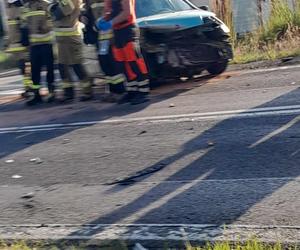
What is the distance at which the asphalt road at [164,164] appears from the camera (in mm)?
5711

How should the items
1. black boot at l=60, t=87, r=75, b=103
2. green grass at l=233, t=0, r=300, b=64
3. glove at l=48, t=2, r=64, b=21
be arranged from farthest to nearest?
green grass at l=233, t=0, r=300, b=64 < black boot at l=60, t=87, r=75, b=103 < glove at l=48, t=2, r=64, b=21

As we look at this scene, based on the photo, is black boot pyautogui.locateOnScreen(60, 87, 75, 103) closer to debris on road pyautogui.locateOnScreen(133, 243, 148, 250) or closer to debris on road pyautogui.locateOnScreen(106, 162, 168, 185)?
debris on road pyautogui.locateOnScreen(106, 162, 168, 185)

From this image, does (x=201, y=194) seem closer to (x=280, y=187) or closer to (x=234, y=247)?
(x=280, y=187)

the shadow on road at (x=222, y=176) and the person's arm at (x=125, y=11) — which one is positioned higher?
the person's arm at (x=125, y=11)

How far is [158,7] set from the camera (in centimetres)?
1196

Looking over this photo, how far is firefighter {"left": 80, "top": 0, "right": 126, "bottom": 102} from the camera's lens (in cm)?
1097

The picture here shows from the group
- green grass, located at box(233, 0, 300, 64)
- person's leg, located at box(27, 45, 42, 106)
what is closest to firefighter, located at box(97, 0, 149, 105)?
person's leg, located at box(27, 45, 42, 106)

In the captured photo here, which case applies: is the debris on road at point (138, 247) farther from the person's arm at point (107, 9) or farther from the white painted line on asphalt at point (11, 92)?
the white painted line on asphalt at point (11, 92)

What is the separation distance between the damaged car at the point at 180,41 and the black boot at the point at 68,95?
4.20ft

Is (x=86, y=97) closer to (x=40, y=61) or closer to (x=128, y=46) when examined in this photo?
(x=40, y=61)

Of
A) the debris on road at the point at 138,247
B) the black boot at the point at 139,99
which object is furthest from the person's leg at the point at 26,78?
the debris on road at the point at 138,247

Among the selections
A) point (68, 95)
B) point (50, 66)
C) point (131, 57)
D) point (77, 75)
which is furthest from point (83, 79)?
point (131, 57)

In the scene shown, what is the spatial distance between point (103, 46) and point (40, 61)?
137 centimetres

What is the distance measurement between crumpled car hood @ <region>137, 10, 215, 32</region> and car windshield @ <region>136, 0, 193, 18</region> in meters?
0.28
